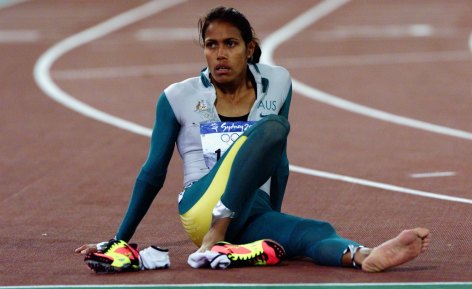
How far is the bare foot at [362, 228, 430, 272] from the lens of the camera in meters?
6.48

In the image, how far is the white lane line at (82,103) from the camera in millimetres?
10312

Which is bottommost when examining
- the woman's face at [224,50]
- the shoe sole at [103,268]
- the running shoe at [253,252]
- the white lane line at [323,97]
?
the shoe sole at [103,268]

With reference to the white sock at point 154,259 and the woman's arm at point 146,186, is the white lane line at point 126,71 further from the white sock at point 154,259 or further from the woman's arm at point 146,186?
the white sock at point 154,259

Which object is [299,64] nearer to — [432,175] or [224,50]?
[432,175]

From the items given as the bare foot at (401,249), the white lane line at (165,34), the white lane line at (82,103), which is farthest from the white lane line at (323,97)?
the bare foot at (401,249)

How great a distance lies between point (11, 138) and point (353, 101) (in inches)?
148

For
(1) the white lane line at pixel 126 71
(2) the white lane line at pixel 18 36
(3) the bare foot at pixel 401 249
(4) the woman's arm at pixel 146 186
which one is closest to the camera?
(3) the bare foot at pixel 401 249

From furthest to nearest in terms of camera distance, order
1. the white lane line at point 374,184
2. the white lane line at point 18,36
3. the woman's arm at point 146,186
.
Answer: the white lane line at point 18,36
the white lane line at point 374,184
the woman's arm at point 146,186

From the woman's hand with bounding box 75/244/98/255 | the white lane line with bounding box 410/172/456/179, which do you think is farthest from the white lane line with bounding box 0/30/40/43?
the woman's hand with bounding box 75/244/98/255

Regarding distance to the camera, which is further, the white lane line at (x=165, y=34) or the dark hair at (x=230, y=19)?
the white lane line at (x=165, y=34)

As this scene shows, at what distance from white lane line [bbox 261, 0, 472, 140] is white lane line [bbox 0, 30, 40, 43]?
3785 millimetres

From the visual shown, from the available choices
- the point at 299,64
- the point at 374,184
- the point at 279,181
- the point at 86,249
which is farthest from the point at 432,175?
the point at 299,64

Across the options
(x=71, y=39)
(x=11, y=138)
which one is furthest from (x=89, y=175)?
(x=71, y=39)

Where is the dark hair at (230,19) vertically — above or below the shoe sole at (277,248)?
above
